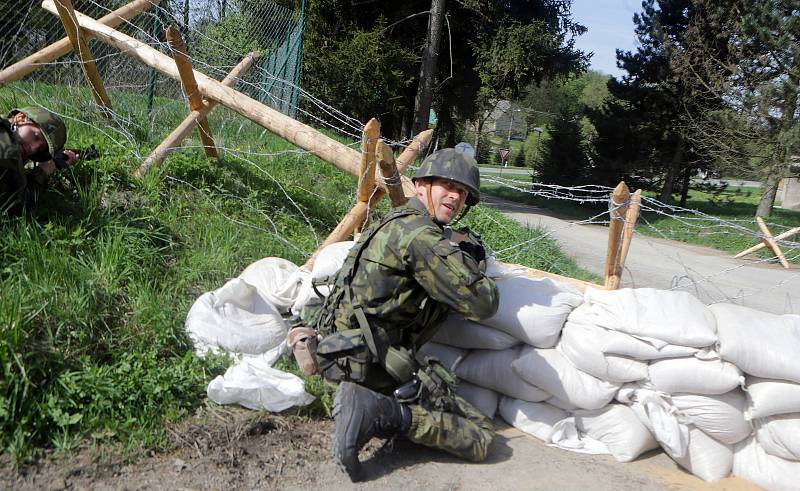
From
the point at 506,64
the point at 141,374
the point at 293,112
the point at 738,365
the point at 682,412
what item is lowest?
the point at 141,374

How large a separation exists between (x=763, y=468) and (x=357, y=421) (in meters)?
1.94

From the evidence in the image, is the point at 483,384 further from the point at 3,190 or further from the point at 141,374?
the point at 3,190

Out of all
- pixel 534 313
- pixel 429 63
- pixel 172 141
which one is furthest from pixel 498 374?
pixel 429 63

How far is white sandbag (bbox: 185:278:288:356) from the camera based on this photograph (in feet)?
10.7

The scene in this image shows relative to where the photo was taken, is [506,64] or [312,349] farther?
[506,64]

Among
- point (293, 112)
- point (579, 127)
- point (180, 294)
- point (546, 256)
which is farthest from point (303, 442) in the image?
point (579, 127)

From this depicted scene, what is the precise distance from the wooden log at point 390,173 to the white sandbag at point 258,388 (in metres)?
1.23

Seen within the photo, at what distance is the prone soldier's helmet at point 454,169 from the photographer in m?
3.01

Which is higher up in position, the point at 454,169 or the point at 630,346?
the point at 454,169

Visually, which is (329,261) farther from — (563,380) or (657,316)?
(657,316)

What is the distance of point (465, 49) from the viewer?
1571 cm

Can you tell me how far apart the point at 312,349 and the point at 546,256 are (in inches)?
151

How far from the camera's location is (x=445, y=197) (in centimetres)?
305

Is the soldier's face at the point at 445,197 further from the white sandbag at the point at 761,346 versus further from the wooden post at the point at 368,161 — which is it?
the white sandbag at the point at 761,346
